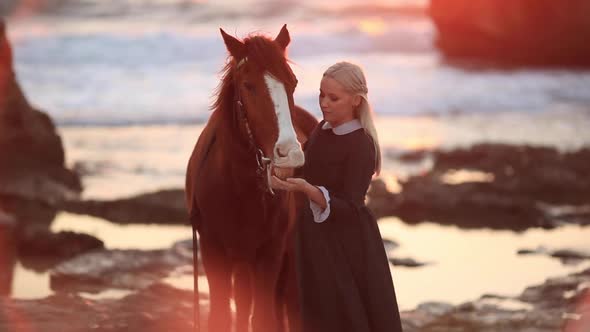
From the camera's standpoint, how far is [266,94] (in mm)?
5496

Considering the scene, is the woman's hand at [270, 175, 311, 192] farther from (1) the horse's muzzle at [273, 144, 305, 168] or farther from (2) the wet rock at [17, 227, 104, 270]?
(2) the wet rock at [17, 227, 104, 270]

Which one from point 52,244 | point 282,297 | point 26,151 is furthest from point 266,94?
point 26,151

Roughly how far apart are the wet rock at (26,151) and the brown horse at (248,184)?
7.94m

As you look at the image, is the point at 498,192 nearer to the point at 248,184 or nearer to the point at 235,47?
the point at 248,184

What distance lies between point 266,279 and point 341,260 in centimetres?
71

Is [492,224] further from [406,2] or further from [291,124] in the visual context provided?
[406,2]

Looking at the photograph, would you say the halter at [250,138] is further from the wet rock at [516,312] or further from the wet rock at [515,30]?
the wet rock at [515,30]

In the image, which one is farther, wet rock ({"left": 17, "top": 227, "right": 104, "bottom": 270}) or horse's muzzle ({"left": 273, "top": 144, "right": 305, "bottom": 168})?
wet rock ({"left": 17, "top": 227, "right": 104, "bottom": 270})

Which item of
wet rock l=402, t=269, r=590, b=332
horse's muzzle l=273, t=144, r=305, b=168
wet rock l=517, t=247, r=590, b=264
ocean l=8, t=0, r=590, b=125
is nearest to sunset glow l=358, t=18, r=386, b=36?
ocean l=8, t=0, r=590, b=125

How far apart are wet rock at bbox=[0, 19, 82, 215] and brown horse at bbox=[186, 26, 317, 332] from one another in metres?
7.94

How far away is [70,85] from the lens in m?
31.5

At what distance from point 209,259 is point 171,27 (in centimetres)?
3834

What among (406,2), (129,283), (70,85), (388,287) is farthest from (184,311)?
(406,2)

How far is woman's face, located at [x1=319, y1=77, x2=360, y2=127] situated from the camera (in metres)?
5.60
